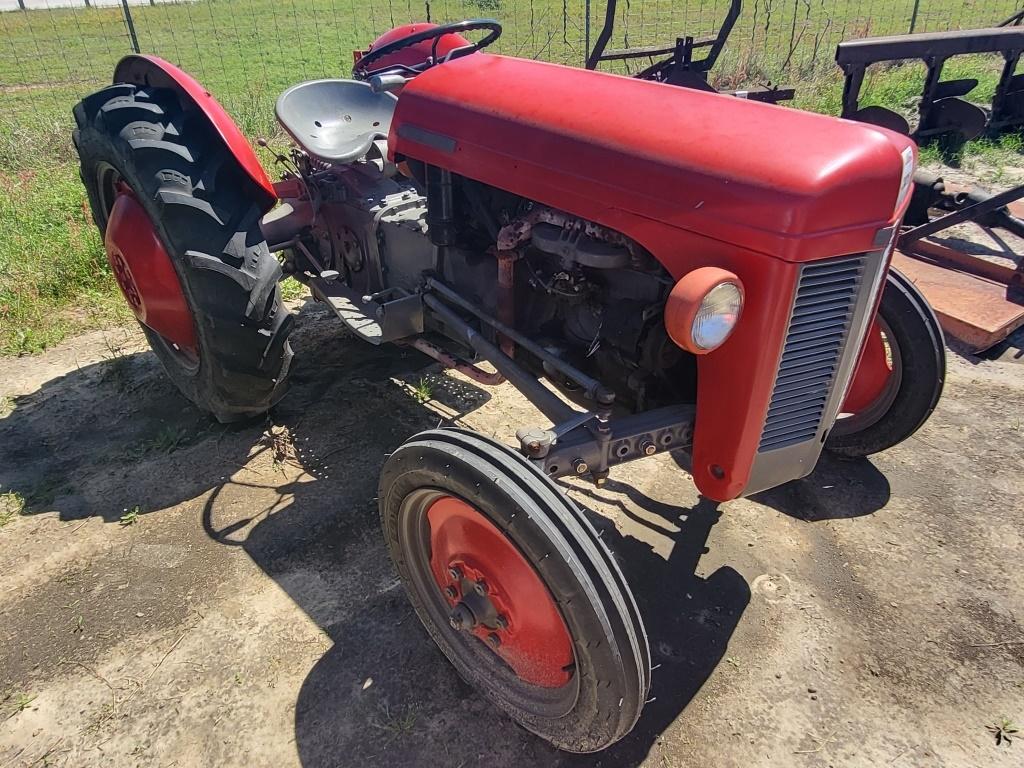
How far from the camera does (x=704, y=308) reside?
1620 mm

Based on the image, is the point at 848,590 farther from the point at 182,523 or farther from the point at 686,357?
the point at 182,523

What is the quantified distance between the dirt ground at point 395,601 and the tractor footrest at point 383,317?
20.8 inches

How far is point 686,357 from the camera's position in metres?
2.20

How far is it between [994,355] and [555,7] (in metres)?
18.2

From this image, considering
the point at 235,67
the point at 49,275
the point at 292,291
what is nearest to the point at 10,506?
the point at 292,291

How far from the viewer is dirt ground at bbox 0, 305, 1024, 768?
2016mm

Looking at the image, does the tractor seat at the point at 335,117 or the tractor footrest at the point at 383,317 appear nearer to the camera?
the tractor footrest at the point at 383,317

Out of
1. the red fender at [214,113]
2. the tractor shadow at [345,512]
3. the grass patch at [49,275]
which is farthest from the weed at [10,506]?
the red fender at [214,113]

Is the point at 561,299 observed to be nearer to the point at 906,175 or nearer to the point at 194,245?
the point at 906,175

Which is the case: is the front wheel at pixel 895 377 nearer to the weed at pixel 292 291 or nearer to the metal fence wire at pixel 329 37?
the weed at pixel 292 291

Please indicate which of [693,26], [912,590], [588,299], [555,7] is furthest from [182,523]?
[555,7]

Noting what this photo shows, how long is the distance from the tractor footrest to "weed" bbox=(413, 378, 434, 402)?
505 mm

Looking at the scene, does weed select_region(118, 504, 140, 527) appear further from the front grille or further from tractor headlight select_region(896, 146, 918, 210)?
tractor headlight select_region(896, 146, 918, 210)

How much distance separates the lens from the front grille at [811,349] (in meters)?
1.70
